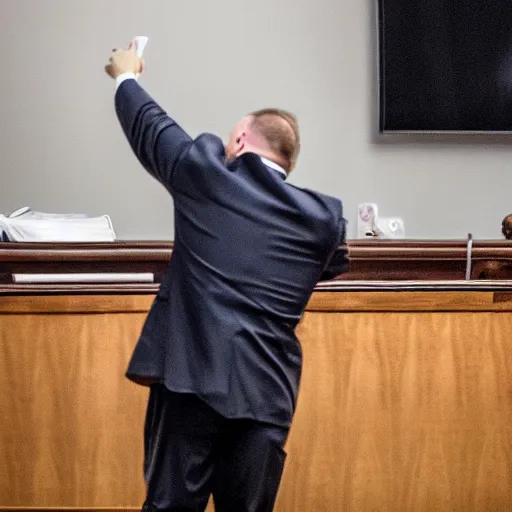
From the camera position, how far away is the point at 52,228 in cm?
209

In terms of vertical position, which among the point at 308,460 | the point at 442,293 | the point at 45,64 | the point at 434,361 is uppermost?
the point at 45,64

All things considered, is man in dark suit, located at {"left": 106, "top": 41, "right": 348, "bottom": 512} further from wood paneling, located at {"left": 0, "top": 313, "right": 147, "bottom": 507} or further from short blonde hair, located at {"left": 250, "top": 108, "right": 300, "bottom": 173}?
wood paneling, located at {"left": 0, "top": 313, "right": 147, "bottom": 507}

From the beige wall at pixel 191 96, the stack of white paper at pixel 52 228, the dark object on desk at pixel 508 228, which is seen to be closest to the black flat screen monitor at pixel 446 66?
the beige wall at pixel 191 96

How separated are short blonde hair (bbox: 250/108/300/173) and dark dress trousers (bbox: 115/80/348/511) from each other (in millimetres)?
88

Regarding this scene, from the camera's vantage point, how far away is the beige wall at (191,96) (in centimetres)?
255

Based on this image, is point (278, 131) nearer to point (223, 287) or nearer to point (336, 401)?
point (223, 287)

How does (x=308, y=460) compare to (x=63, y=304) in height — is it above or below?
below

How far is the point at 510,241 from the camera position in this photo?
200cm

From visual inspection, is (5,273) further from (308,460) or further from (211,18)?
(211,18)

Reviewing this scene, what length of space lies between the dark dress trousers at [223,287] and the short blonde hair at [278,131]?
9cm

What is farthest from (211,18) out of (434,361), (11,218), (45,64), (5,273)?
(434,361)

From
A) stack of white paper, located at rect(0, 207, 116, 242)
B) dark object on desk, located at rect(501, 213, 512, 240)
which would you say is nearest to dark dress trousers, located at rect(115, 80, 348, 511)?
stack of white paper, located at rect(0, 207, 116, 242)

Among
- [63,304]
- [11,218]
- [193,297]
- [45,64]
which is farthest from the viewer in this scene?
[45,64]

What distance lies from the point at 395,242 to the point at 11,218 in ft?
3.69
